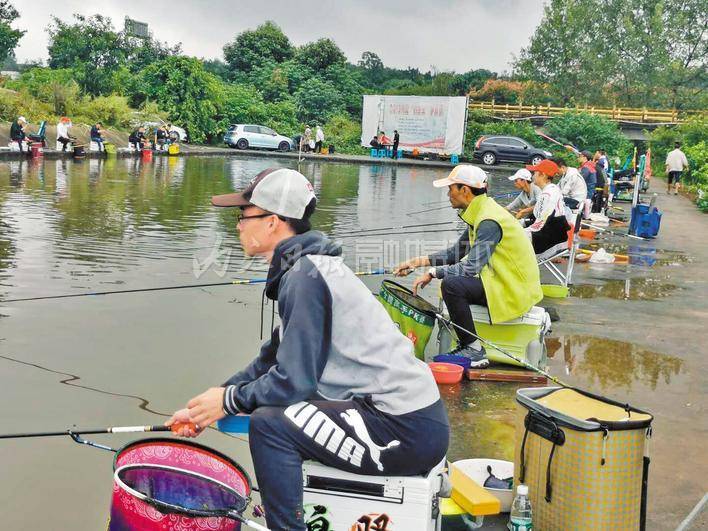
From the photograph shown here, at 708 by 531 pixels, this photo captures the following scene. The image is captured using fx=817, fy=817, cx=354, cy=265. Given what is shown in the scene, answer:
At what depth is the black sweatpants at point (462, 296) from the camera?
6055 mm

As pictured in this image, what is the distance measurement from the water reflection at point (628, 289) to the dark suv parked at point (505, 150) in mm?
27900

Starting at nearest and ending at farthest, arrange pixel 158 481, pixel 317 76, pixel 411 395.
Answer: pixel 411 395, pixel 158 481, pixel 317 76

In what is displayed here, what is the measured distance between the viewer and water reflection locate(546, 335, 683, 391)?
627cm

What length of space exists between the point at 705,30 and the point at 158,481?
67.3 meters

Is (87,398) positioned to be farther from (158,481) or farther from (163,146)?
(163,146)

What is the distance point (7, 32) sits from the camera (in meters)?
47.1

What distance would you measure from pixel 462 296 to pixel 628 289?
483cm

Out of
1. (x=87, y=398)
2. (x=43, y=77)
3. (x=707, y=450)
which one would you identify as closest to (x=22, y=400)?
(x=87, y=398)

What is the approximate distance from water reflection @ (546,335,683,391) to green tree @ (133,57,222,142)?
37166 millimetres

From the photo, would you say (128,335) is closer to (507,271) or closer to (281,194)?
(507,271)

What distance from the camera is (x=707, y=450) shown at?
4.82 m

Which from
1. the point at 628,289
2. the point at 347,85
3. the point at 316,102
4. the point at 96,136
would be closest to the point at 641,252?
the point at 628,289

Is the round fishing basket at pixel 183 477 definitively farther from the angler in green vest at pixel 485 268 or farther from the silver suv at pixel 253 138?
the silver suv at pixel 253 138

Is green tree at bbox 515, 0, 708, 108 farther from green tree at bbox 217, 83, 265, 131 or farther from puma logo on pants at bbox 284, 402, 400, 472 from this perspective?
puma logo on pants at bbox 284, 402, 400, 472
